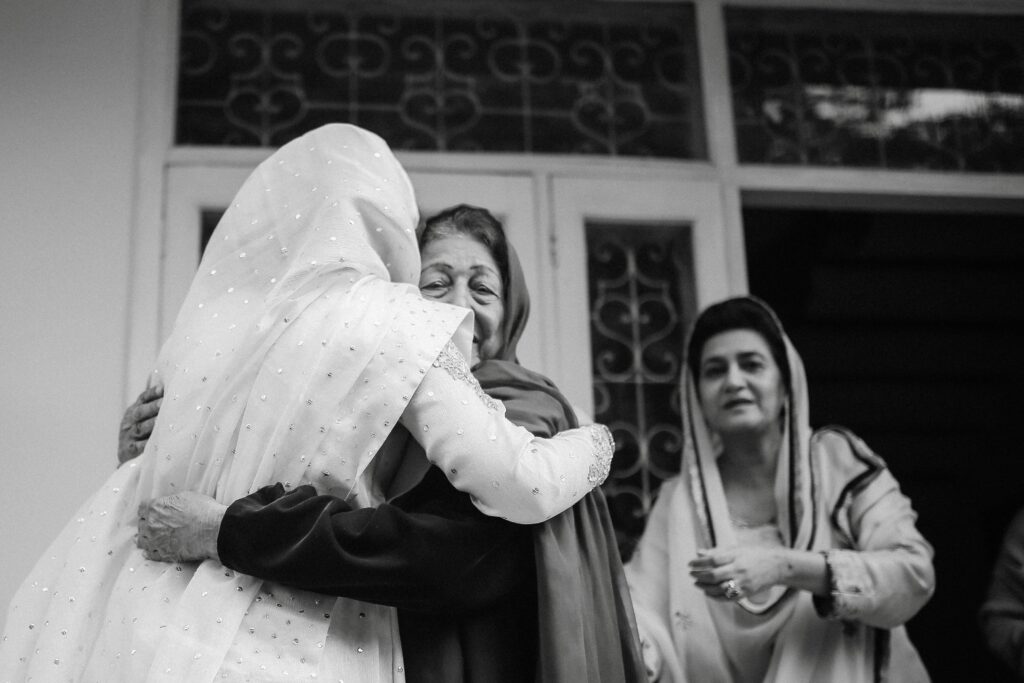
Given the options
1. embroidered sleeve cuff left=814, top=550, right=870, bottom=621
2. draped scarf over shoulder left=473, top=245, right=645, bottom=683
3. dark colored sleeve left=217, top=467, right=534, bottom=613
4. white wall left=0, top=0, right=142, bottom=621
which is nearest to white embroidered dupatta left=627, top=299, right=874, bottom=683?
embroidered sleeve cuff left=814, top=550, right=870, bottom=621

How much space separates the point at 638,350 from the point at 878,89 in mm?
1221

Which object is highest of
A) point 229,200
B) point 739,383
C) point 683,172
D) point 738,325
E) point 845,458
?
point 683,172

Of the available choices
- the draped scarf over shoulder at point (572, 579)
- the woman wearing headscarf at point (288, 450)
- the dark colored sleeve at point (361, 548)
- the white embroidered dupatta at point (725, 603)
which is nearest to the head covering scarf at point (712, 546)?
the white embroidered dupatta at point (725, 603)

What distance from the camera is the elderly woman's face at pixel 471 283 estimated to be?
8.25 feet

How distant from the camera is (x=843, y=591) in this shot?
3.01 meters

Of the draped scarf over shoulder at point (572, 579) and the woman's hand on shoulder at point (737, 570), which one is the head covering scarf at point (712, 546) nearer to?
the woman's hand on shoulder at point (737, 570)

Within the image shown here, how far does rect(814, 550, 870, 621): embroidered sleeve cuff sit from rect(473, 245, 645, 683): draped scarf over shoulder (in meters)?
0.83

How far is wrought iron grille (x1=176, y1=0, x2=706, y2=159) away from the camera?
13.0 feet

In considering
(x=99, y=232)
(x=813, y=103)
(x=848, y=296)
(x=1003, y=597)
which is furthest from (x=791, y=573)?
(x=848, y=296)

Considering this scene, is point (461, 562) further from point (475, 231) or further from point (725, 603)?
point (725, 603)

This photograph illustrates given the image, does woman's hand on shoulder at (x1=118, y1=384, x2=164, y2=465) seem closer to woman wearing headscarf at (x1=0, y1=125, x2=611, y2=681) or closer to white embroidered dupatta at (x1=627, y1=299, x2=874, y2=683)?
woman wearing headscarf at (x1=0, y1=125, x2=611, y2=681)

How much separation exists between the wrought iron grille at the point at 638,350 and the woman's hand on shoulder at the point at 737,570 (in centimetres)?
72

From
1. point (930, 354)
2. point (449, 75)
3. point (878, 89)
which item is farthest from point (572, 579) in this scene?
point (930, 354)

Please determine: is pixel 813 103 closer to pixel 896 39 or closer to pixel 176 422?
pixel 896 39
